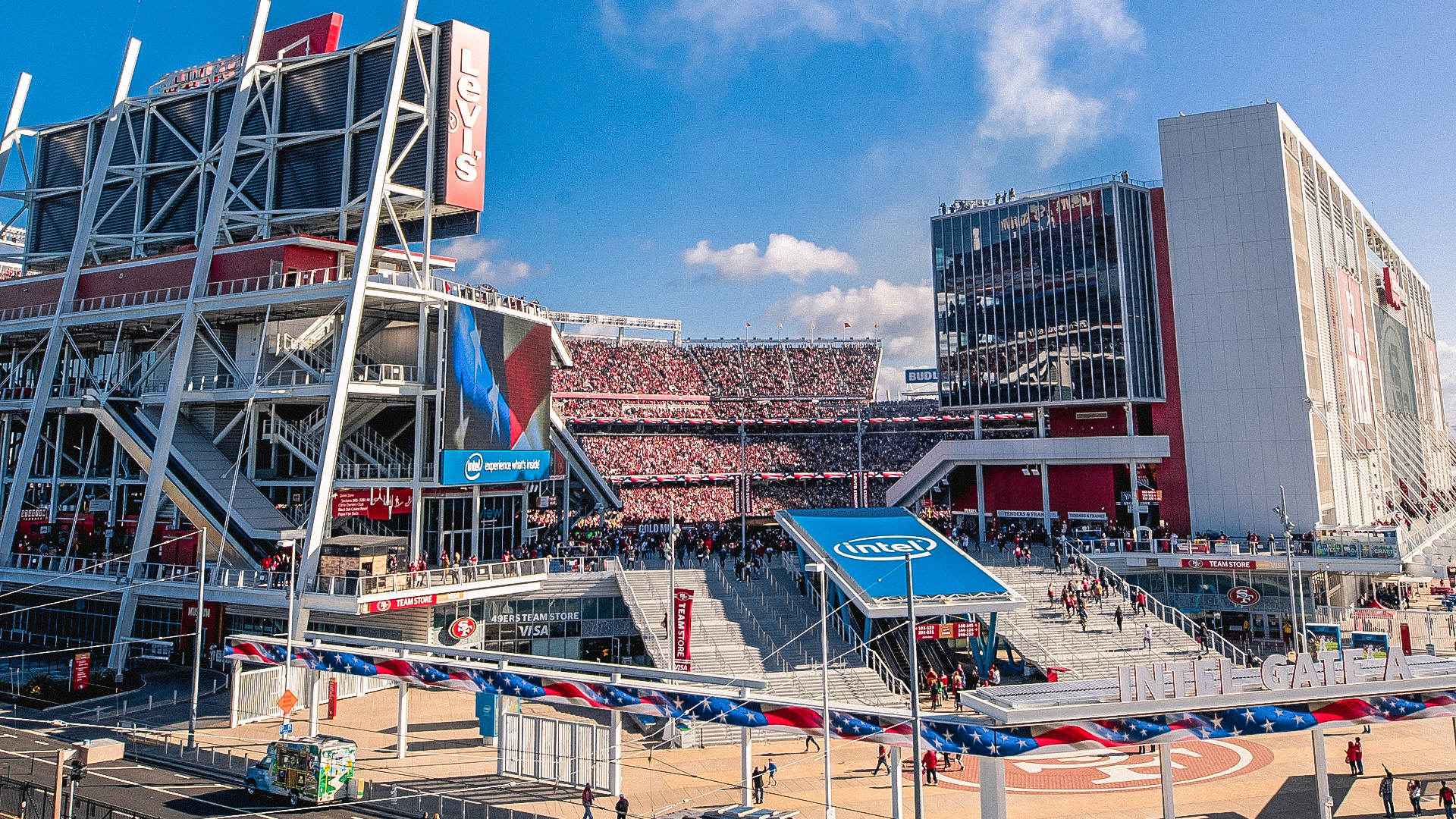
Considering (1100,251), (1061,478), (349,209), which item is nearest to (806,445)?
(1061,478)

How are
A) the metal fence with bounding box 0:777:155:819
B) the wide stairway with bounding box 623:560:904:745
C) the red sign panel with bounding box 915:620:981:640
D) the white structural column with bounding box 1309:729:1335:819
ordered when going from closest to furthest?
the metal fence with bounding box 0:777:155:819 < the white structural column with bounding box 1309:729:1335:819 < the wide stairway with bounding box 623:560:904:745 < the red sign panel with bounding box 915:620:981:640

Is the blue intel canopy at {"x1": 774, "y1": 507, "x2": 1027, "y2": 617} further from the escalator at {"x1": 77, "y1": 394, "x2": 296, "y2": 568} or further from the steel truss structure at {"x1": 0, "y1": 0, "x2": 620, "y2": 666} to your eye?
the escalator at {"x1": 77, "y1": 394, "x2": 296, "y2": 568}

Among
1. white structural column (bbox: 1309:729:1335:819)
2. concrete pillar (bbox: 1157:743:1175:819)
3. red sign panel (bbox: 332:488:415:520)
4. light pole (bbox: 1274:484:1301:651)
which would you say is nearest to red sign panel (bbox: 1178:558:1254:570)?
light pole (bbox: 1274:484:1301:651)

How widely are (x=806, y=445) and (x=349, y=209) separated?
4325 cm

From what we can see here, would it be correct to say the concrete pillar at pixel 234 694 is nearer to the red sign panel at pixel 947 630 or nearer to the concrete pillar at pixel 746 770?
the concrete pillar at pixel 746 770

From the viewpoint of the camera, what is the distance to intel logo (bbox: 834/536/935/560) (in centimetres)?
3759

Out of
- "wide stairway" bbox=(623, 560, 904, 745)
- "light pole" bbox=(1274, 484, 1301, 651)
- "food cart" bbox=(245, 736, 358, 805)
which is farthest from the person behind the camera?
"light pole" bbox=(1274, 484, 1301, 651)

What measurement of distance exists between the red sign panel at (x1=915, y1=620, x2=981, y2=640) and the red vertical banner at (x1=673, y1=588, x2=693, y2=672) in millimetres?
9677

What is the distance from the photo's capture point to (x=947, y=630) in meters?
35.4

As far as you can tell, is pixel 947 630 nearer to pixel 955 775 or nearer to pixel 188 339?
pixel 955 775

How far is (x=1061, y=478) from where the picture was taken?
5634cm

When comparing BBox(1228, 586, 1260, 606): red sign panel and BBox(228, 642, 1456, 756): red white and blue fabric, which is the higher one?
BBox(1228, 586, 1260, 606): red sign panel

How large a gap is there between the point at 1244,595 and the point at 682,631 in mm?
30473

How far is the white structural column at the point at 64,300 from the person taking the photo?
4262cm
